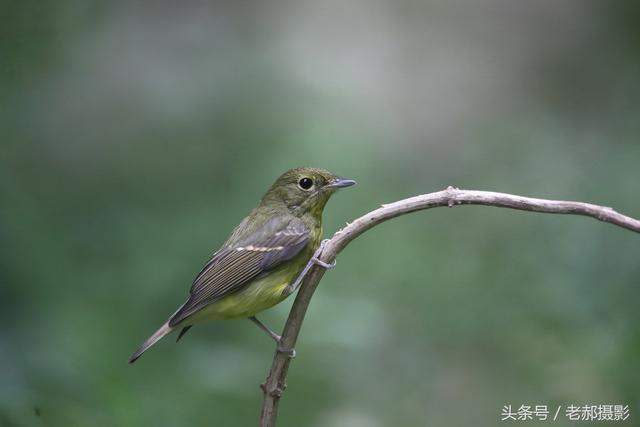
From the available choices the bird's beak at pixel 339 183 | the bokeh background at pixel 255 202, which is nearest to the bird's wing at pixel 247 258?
the bird's beak at pixel 339 183

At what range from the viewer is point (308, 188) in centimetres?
420

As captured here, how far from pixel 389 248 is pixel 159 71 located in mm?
2642

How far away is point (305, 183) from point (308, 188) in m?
0.03

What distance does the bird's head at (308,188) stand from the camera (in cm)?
417

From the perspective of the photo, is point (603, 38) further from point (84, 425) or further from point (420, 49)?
point (84, 425)

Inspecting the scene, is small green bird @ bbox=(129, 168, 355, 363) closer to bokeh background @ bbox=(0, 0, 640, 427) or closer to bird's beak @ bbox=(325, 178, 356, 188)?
bird's beak @ bbox=(325, 178, 356, 188)

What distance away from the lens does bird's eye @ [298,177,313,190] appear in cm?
418

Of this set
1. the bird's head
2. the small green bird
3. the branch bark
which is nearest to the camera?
the branch bark

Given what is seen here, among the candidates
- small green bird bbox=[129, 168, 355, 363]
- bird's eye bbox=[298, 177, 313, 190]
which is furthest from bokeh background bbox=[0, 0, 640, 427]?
bird's eye bbox=[298, 177, 313, 190]

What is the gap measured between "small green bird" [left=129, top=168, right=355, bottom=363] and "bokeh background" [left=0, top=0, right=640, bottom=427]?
501 mm

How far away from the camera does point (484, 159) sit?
7656 mm

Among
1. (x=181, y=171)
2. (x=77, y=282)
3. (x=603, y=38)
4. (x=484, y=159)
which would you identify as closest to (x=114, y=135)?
(x=181, y=171)

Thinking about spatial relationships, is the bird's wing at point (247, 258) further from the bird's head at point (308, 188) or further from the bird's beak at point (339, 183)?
the bird's beak at point (339, 183)

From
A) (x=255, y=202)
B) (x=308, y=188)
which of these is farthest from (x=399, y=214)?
(x=255, y=202)
